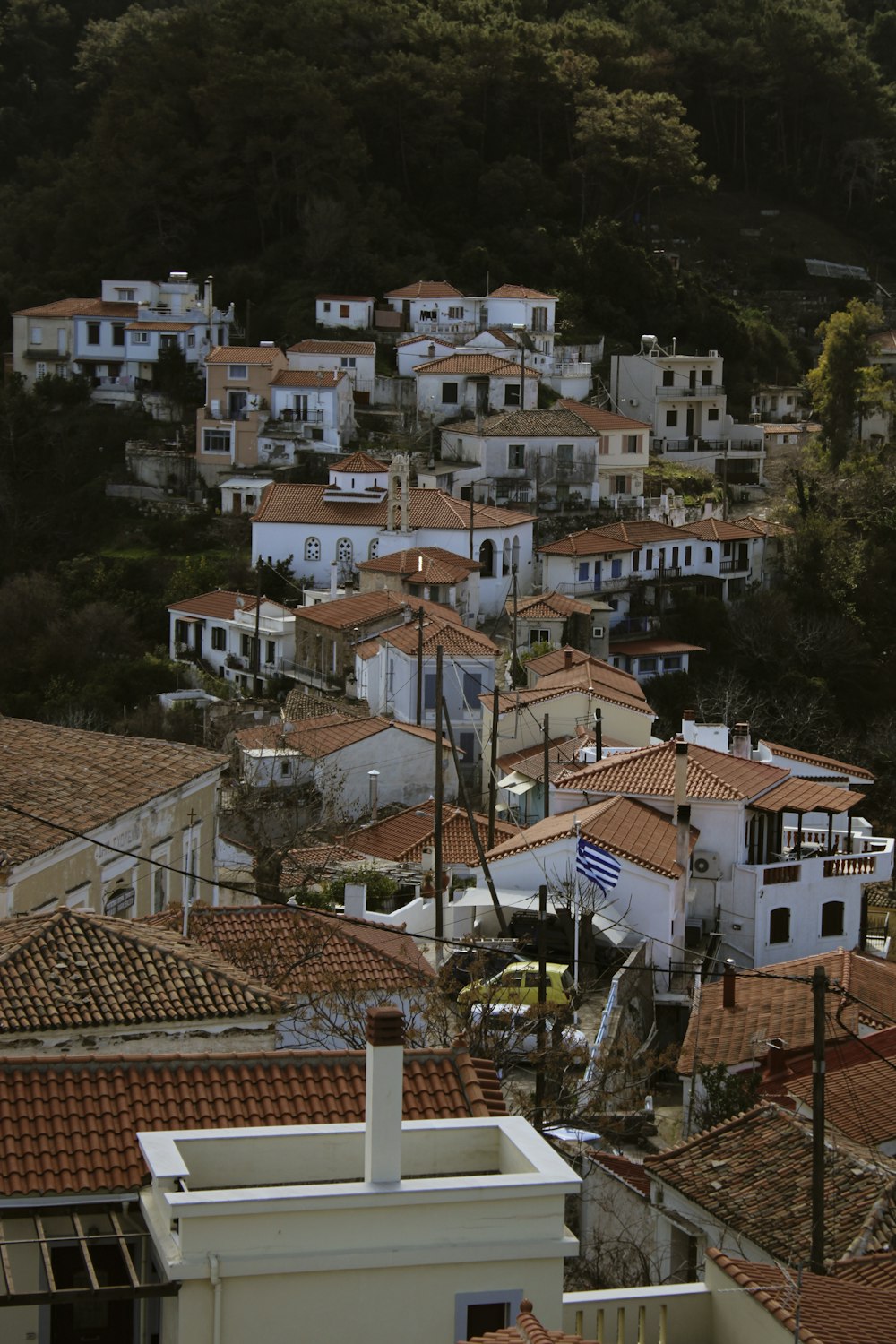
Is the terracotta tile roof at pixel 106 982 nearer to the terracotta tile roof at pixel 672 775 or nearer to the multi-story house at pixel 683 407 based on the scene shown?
the terracotta tile roof at pixel 672 775

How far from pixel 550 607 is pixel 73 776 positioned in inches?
1252

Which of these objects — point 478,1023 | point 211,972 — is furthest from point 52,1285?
point 478,1023

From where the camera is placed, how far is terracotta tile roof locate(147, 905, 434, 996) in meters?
18.4

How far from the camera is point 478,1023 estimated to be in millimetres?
20047

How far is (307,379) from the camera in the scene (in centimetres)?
6425

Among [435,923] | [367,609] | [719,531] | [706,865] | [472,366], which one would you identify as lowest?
[706,865]

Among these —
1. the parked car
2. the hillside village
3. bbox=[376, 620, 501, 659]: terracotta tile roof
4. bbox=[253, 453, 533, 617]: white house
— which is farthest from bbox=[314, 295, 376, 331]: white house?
the parked car

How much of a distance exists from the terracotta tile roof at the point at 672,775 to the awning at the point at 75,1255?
841 inches

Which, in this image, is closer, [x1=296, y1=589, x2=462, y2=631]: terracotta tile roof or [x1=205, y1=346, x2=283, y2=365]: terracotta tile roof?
[x1=296, y1=589, x2=462, y2=631]: terracotta tile roof

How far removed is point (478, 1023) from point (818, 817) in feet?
61.3

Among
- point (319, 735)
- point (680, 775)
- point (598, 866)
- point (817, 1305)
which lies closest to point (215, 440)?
point (319, 735)

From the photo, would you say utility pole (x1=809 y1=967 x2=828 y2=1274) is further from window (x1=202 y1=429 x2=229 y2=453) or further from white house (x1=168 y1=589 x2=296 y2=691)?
window (x1=202 y1=429 x2=229 y2=453)

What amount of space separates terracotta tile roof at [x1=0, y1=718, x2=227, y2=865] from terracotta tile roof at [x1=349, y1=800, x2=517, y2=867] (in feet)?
25.3

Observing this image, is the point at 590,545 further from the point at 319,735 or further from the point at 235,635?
the point at 319,735
